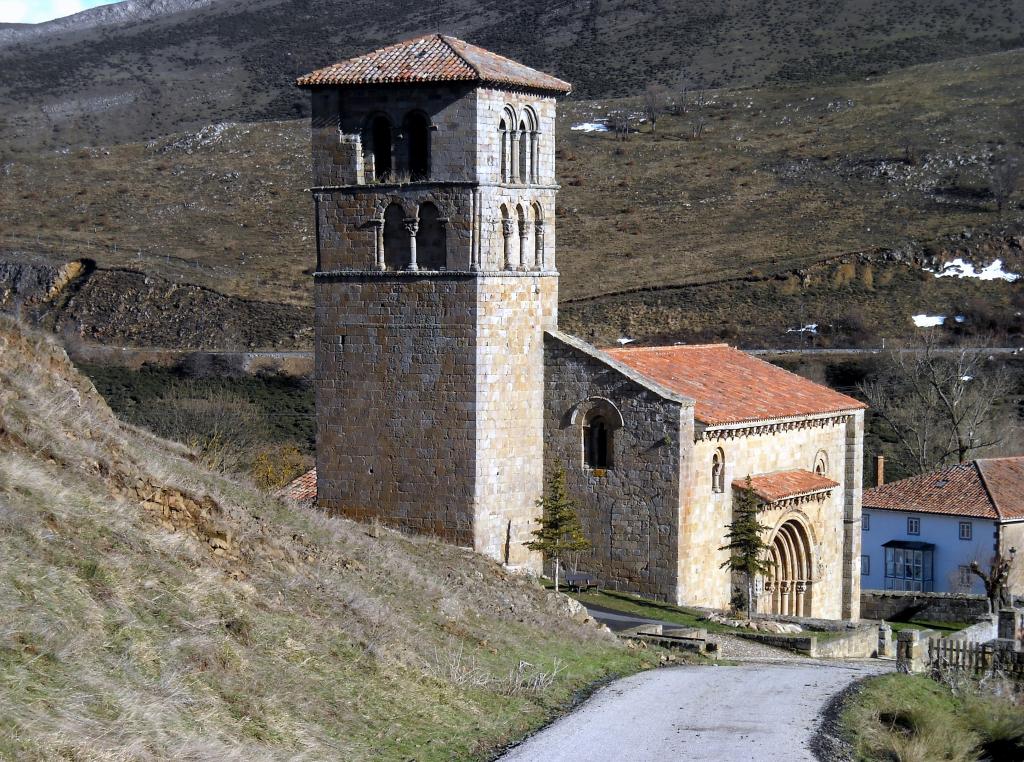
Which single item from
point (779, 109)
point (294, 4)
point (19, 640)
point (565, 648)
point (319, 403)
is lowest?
point (565, 648)

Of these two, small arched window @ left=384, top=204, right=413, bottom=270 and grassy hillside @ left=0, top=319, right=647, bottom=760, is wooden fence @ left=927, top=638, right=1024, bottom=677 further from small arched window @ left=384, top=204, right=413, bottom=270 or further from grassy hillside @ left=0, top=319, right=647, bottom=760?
small arched window @ left=384, top=204, right=413, bottom=270

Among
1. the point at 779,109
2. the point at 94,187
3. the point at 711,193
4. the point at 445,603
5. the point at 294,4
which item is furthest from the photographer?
the point at 294,4

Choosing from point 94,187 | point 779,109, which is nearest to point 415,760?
point 94,187

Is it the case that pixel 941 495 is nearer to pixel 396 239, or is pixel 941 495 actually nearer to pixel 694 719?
pixel 396 239

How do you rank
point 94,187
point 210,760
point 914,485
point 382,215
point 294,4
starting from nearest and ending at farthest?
point 210,760, point 382,215, point 914,485, point 94,187, point 294,4

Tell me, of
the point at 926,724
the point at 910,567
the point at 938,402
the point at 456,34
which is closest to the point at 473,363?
the point at 926,724

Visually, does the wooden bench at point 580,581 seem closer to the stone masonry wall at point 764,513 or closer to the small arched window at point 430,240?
the stone masonry wall at point 764,513

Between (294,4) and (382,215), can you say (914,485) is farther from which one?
(294,4)

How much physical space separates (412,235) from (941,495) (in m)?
23.3

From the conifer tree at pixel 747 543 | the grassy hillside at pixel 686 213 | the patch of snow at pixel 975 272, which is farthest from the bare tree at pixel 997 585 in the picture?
the patch of snow at pixel 975 272

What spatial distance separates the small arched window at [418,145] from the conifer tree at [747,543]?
28.7ft

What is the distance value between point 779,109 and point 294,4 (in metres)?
69.6

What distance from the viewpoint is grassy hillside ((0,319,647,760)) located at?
1238 centimetres

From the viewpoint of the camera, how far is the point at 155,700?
41.7ft
